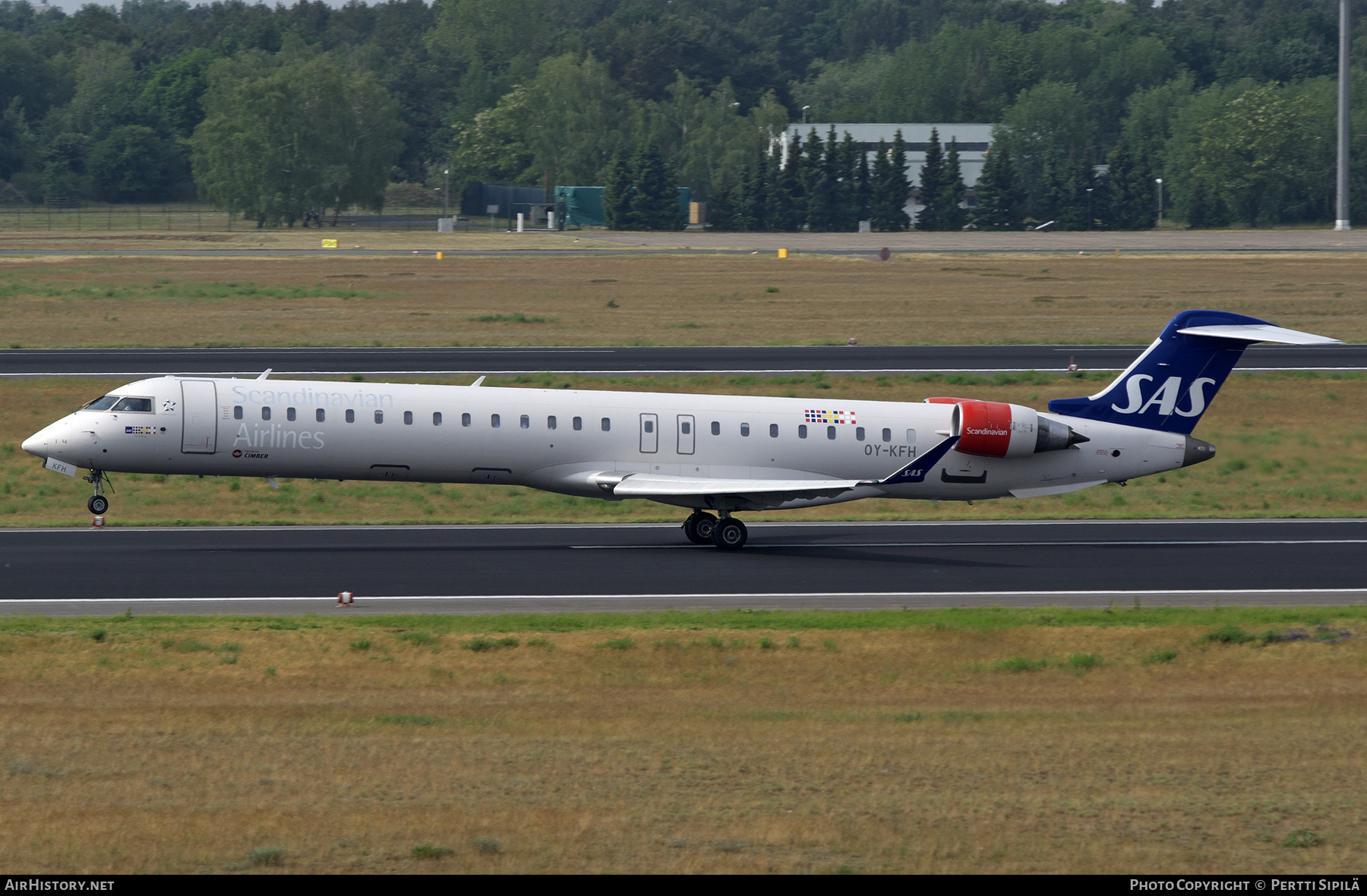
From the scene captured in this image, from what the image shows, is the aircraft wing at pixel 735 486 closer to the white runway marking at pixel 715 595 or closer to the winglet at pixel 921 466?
the winglet at pixel 921 466

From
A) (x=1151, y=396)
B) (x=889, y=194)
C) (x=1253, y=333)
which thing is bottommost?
(x=1151, y=396)

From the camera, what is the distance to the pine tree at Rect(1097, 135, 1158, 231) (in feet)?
527

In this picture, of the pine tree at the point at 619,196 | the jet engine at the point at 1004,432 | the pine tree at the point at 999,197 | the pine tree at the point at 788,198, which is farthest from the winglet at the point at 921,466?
the pine tree at the point at 999,197

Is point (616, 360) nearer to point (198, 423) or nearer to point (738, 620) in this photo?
point (198, 423)

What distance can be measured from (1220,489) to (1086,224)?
125346 millimetres

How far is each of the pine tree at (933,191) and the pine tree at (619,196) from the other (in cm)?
3160

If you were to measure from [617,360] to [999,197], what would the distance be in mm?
108399

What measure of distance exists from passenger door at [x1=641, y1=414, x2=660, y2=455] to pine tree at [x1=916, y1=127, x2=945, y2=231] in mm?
133377

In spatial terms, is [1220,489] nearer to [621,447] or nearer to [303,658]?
[621,447]

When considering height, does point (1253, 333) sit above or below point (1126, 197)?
below

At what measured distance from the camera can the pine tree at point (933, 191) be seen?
16150 cm

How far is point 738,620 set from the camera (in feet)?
82.8

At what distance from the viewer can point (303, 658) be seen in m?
22.5

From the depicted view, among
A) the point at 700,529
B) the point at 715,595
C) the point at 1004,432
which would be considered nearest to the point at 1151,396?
the point at 1004,432
